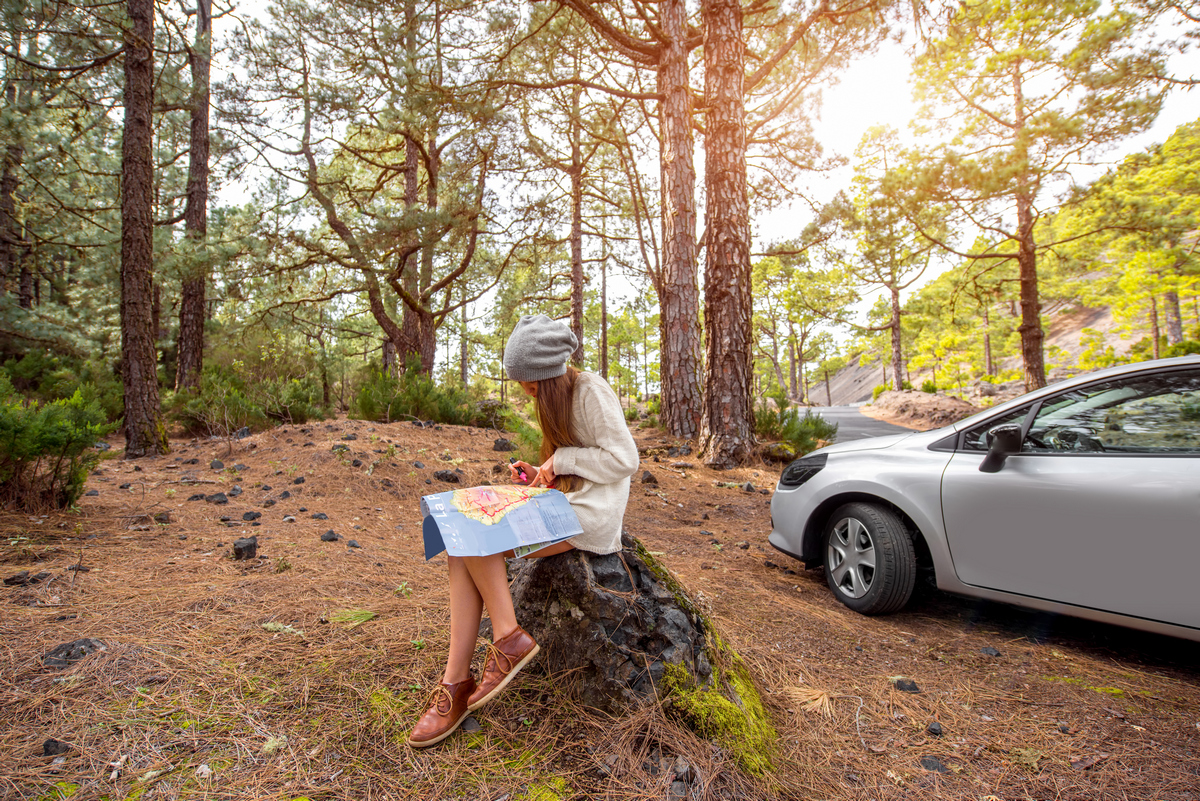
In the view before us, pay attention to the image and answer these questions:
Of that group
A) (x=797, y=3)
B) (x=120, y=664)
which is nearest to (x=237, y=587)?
(x=120, y=664)

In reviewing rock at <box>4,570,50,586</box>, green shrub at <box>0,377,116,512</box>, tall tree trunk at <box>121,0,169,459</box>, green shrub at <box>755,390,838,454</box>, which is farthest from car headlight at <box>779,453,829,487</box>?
tall tree trunk at <box>121,0,169,459</box>

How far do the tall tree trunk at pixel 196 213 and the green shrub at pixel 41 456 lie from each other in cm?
648

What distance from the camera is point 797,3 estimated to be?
852cm

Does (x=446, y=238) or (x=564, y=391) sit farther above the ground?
(x=446, y=238)

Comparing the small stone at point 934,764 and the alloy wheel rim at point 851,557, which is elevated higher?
the alloy wheel rim at point 851,557

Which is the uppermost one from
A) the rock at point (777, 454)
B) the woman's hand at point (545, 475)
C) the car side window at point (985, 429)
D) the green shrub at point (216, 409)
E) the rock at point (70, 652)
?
the green shrub at point (216, 409)

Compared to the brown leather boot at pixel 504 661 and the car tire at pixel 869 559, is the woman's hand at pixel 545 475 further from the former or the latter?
the car tire at pixel 869 559

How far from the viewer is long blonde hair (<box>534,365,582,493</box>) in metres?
2.05

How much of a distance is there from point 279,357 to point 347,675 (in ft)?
43.5

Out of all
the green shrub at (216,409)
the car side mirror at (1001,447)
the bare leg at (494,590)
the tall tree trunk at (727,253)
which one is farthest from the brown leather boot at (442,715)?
the green shrub at (216,409)

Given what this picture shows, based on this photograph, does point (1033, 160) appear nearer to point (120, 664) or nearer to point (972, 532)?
point (972, 532)

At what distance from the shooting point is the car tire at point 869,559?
2998 mm

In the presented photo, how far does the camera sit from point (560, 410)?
2049 millimetres

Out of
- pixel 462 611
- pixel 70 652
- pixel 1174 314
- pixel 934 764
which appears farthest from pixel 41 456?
pixel 1174 314
